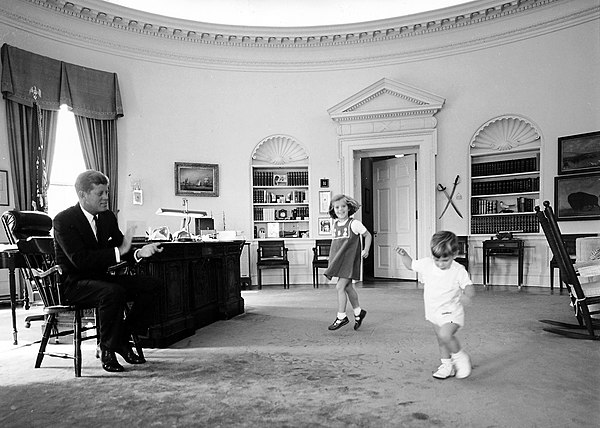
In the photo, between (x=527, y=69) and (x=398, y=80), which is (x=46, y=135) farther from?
(x=527, y=69)

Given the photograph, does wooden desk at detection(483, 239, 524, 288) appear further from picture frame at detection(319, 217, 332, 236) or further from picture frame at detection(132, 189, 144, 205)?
picture frame at detection(132, 189, 144, 205)

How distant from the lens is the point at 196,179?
9.48m

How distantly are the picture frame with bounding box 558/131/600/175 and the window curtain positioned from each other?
8.06 metres

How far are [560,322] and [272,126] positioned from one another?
673 cm

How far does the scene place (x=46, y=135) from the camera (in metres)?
7.80

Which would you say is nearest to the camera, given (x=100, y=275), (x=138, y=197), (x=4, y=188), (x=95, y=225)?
(x=100, y=275)

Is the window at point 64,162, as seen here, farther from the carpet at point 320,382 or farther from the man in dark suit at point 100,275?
the man in dark suit at point 100,275

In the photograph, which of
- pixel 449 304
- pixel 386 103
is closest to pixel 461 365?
pixel 449 304

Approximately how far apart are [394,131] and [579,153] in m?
3.29

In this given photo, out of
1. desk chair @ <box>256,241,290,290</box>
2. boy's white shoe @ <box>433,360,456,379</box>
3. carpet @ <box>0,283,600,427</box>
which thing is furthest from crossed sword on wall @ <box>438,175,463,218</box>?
boy's white shoe @ <box>433,360,456,379</box>

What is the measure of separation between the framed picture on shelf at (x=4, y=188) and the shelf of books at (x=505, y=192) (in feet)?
26.8

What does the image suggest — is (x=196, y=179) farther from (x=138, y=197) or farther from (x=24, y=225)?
(x=24, y=225)

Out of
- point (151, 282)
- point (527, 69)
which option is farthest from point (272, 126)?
point (151, 282)

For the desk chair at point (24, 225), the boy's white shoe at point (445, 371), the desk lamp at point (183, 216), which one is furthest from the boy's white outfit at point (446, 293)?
the desk chair at point (24, 225)
